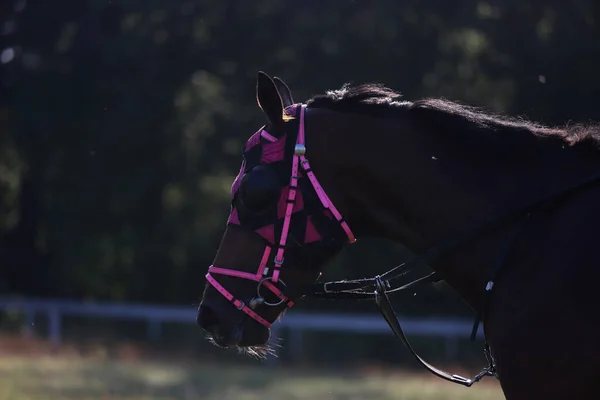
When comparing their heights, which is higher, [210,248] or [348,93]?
[210,248]

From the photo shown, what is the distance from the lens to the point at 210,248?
74.2 ft

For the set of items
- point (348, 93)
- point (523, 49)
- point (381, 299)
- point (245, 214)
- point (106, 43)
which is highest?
point (106, 43)

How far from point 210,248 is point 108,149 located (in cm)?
351

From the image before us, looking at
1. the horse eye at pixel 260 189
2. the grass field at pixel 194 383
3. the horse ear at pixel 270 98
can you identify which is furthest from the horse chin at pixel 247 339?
the grass field at pixel 194 383

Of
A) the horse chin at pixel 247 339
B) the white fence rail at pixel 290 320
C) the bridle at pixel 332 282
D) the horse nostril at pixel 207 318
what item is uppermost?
the white fence rail at pixel 290 320

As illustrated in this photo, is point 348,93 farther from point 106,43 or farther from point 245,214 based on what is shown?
point 106,43

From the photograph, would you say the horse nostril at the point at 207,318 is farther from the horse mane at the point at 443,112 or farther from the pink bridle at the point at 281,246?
the horse mane at the point at 443,112

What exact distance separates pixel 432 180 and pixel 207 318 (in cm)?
109

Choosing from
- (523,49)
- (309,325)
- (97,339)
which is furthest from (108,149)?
(523,49)

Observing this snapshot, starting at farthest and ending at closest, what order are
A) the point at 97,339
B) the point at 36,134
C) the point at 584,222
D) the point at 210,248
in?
the point at 36,134
the point at 210,248
the point at 97,339
the point at 584,222

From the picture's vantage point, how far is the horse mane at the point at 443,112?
3.70 meters

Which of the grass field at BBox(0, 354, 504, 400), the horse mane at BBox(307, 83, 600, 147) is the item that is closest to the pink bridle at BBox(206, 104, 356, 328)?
the horse mane at BBox(307, 83, 600, 147)

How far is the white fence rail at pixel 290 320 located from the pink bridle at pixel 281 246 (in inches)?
505

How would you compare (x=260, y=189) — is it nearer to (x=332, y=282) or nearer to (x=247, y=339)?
(x=332, y=282)
